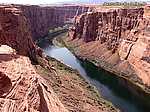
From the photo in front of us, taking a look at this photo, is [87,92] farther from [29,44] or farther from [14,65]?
[14,65]

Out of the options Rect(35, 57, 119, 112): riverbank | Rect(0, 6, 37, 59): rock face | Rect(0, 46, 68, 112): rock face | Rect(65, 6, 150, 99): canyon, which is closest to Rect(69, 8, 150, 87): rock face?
Rect(65, 6, 150, 99): canyon

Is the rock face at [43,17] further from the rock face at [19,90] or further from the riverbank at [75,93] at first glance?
the rock face at [19,90]

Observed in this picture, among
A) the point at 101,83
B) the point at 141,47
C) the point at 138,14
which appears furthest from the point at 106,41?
→ the point at 101,83

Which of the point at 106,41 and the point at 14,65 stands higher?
the point at 14,65

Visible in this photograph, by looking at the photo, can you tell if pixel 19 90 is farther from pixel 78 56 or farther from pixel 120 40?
pixel 78 56

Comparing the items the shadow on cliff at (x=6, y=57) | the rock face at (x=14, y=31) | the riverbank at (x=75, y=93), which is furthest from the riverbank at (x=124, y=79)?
the shadow on cliff at (x=6, y=57)

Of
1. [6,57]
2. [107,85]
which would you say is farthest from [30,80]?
[107,85]
